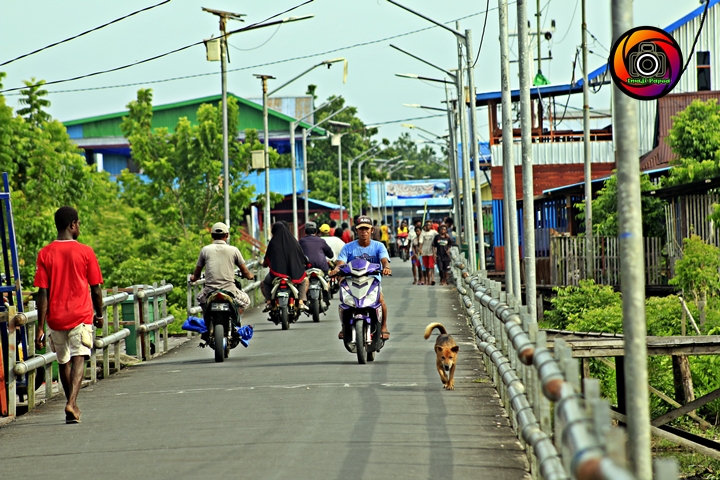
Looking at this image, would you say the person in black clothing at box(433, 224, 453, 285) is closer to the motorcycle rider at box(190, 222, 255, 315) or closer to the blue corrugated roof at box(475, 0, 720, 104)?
the blue corrugated roof at box(475, 0, 720, 104)

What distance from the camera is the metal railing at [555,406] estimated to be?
3.67 m

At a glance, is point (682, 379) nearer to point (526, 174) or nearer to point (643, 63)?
point (526, 174)

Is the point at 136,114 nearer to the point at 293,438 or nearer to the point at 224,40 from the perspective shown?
the point at 224,40

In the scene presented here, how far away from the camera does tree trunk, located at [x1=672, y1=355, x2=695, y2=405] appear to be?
19.9 meters

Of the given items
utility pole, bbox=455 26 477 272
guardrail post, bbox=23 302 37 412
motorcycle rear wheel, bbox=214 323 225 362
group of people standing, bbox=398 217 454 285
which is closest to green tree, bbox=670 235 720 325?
utility pole, bbox=455 26 477 272

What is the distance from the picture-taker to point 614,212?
32812 millimetres

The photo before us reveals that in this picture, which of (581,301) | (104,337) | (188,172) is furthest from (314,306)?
(188,172)

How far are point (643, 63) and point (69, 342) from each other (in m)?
5.80

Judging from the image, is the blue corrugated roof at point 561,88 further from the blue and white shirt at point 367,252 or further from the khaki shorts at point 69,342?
the khaki shorts at point 69,342

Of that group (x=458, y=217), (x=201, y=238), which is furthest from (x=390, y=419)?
(x=458, y=217)

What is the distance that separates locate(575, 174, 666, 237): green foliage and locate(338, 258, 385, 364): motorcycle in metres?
16.6

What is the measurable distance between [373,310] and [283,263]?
19.1 ft

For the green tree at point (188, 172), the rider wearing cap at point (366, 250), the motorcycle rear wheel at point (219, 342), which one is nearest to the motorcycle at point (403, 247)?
the green tree at point (188, 172)

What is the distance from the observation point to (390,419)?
972 centimetres
